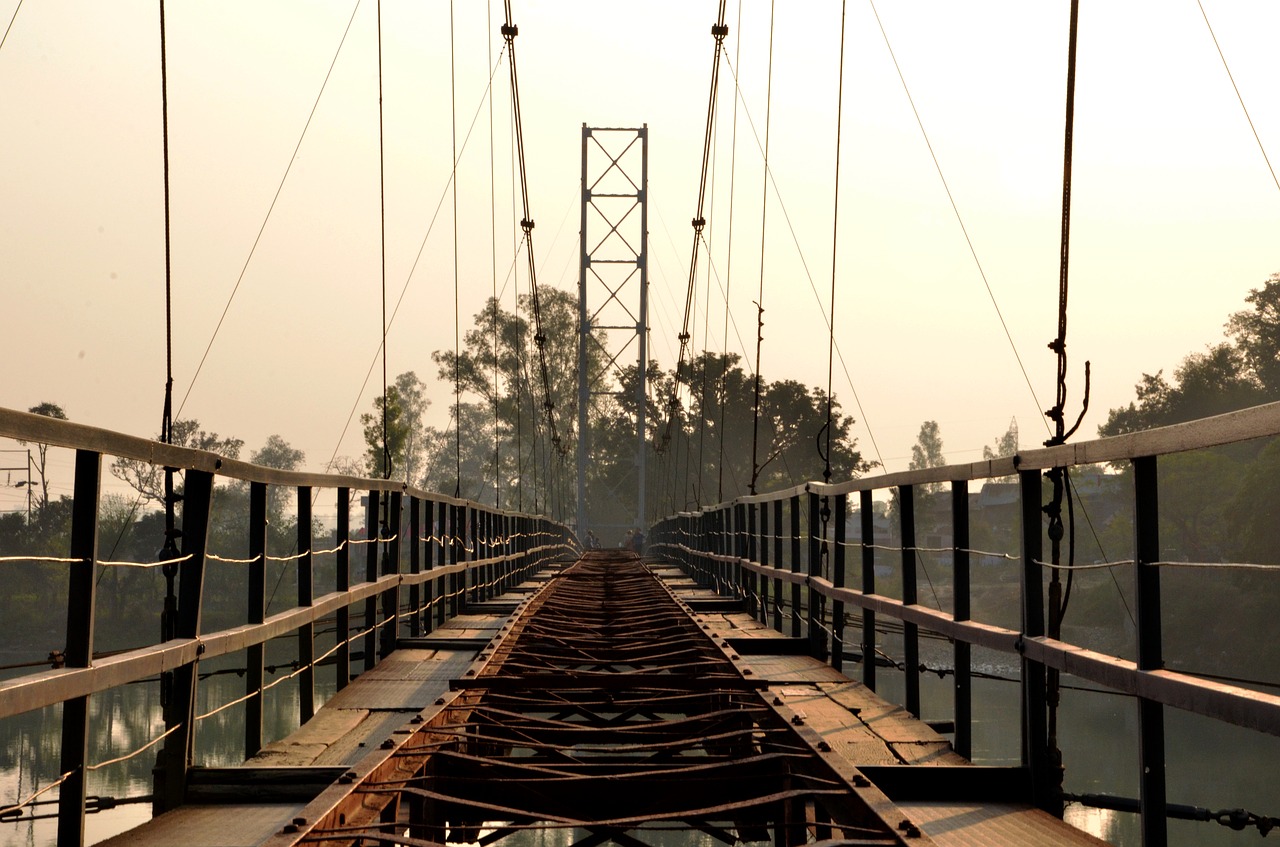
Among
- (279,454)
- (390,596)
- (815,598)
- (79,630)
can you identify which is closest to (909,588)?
(815,598)

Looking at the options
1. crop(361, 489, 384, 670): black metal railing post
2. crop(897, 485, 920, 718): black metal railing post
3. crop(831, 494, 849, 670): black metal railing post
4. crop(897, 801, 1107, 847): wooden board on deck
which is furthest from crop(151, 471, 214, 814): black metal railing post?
crop(831, 494, 849, 670): black metal railing post

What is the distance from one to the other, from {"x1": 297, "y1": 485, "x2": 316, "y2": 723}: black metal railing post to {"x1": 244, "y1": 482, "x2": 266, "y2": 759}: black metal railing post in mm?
374

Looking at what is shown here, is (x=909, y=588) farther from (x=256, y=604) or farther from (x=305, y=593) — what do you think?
(x=256, y=604)

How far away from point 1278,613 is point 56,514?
5717cm

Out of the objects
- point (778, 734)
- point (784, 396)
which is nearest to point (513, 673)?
point (778, 734)

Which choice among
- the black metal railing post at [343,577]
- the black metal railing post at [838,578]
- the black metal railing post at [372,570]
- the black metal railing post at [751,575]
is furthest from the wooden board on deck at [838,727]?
the black metal railing post at [751,575]

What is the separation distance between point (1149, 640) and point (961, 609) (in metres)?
1.77

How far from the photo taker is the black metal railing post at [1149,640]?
10.6 ft

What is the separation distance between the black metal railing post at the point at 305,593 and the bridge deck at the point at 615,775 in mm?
157

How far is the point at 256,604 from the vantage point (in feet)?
17.1

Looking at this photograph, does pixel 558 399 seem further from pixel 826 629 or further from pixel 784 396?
pixel 826 629

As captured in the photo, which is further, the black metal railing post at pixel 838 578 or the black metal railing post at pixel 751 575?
the black metal railing post at pixel 751 575

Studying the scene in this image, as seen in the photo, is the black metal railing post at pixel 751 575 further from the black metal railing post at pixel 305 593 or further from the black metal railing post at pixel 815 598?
the black metal railing post at pixel 305 593

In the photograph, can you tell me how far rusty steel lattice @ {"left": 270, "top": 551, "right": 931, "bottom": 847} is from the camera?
344cm
